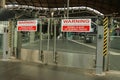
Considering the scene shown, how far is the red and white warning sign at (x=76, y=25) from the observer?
13.3 metres

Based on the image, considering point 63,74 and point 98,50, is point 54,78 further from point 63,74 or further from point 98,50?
point 98,50

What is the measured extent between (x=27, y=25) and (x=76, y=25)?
11.1 feet

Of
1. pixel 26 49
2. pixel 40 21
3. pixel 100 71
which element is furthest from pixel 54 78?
pixel 26 49

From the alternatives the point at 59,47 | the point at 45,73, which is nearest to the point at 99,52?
the point at 45,73

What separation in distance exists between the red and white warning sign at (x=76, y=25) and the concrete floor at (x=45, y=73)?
191 cm

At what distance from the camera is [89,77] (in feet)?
38.9

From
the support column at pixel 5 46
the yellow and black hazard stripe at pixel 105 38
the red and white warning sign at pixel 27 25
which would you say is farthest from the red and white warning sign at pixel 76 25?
the support column at pixel 5 46

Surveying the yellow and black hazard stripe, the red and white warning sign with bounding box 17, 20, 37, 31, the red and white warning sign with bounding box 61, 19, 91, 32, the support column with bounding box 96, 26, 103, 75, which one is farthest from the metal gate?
the support column with bounding box 96, 26, 103, 75

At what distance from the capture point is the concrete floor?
1138 centimetres

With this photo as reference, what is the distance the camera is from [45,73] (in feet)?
40.6

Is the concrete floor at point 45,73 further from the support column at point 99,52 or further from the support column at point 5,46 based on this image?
the support column at point 5,46

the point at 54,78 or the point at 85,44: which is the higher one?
the point at 85,44

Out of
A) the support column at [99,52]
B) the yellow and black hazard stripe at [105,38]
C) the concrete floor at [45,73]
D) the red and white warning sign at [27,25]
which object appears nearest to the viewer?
the concrete floor at [45,73]

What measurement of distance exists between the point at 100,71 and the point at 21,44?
21.4 ft
